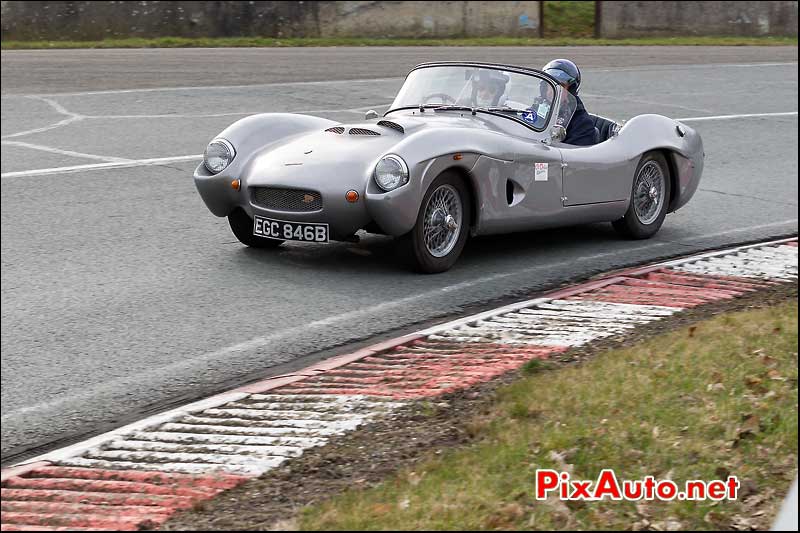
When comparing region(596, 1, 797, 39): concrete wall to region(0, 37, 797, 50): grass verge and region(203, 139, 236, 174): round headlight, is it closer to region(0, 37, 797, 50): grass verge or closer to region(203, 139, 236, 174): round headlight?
region(0, 37, 797, 50): grass verge

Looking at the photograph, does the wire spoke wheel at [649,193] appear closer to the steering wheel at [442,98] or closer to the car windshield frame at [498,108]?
the car windshield frame at [498,108]

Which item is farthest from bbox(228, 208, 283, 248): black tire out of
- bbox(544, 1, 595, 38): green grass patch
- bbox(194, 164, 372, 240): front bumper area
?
bbox(544, 1, 595, 38): green grass patch

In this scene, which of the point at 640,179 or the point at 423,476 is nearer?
the point at 423,476

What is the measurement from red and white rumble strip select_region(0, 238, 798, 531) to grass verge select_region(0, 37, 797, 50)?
1598 centimetres

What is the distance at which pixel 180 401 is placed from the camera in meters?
5.45

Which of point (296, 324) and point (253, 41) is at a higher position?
point (253, 41)

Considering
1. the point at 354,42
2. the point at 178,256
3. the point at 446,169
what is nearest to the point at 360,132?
the point at 446,169

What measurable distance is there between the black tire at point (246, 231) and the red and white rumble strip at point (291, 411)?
196 cm

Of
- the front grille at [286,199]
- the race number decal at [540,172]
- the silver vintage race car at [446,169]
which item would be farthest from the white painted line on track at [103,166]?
the race number decal at [540,172]

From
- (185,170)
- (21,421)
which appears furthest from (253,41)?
(21,421)

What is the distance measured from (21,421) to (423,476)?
1745mm

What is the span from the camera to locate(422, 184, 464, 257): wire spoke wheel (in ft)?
25.6

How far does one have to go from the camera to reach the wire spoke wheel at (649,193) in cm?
949

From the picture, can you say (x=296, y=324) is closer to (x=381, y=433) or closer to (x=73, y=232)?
(x=381, y=433)
